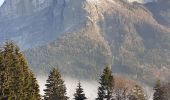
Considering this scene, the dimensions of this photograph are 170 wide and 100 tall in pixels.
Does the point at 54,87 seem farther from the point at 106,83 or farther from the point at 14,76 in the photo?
the point at 14,76

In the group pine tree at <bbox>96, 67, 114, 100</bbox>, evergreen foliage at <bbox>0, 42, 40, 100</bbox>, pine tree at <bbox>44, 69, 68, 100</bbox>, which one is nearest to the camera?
evergreen foliage at <bbox>0, 42, 40, 100</bbox>

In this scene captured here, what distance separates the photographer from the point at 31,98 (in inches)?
2849

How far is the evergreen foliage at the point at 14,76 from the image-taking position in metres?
65.6

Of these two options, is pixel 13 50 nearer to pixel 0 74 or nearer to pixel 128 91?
pixel 0 74

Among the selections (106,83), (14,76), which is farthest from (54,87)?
(14,76)

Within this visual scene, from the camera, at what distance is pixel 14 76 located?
7038cm

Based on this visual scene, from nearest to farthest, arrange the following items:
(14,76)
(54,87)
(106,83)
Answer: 1. (14,76)
2. (54,87)
3. (106,83)

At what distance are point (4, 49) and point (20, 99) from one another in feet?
21.2

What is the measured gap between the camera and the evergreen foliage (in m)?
65.6

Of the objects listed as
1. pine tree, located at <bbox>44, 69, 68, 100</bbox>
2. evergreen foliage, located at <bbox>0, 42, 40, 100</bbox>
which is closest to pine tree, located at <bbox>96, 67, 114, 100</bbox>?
pine tree, located at <bbox>44, 69, 68, 100</bbox>

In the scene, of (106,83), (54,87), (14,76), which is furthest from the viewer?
(106,83)

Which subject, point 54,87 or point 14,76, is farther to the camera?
point 54,87

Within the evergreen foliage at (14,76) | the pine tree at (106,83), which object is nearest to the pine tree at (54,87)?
the pine tree at (106,83)

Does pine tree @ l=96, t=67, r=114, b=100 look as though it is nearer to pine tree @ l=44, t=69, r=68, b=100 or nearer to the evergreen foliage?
pine tree @ l=44, t=69, r=68, b=100
